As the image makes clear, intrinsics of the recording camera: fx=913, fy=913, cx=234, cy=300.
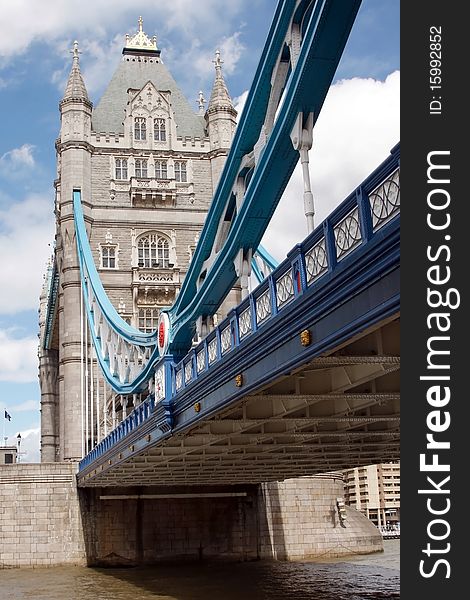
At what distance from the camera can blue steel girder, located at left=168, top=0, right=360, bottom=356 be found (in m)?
13.4

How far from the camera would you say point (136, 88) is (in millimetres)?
58500

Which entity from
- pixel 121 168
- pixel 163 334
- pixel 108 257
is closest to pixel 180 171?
pixel 121 168

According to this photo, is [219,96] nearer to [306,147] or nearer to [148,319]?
[148,319]

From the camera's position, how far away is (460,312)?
709cm

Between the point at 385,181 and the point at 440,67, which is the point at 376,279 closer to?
the point at 385,181

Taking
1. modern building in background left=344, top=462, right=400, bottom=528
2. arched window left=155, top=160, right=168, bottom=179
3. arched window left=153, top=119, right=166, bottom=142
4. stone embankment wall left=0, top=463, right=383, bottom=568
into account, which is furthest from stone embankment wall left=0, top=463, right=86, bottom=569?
modern building in background left=344, top=462, right=400, bottom=528

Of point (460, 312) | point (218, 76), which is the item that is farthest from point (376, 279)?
point (218, 76)

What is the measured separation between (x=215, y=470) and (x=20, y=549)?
12.4 m

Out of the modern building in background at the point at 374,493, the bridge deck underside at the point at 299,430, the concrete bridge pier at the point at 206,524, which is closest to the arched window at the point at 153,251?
the concrete bridge pier at the point at 206,524

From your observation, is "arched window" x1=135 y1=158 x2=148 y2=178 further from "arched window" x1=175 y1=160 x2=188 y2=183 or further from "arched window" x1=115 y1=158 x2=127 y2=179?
"arched window" x1=175 y1=160 x2=188 y2=183

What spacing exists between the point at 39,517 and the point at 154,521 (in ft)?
17.0

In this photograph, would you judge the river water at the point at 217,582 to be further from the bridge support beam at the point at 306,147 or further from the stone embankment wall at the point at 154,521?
the bridge support beam at the point at 306,147

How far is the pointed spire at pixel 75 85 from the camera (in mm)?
55156

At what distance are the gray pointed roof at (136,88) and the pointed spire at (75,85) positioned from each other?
76.6 inches
